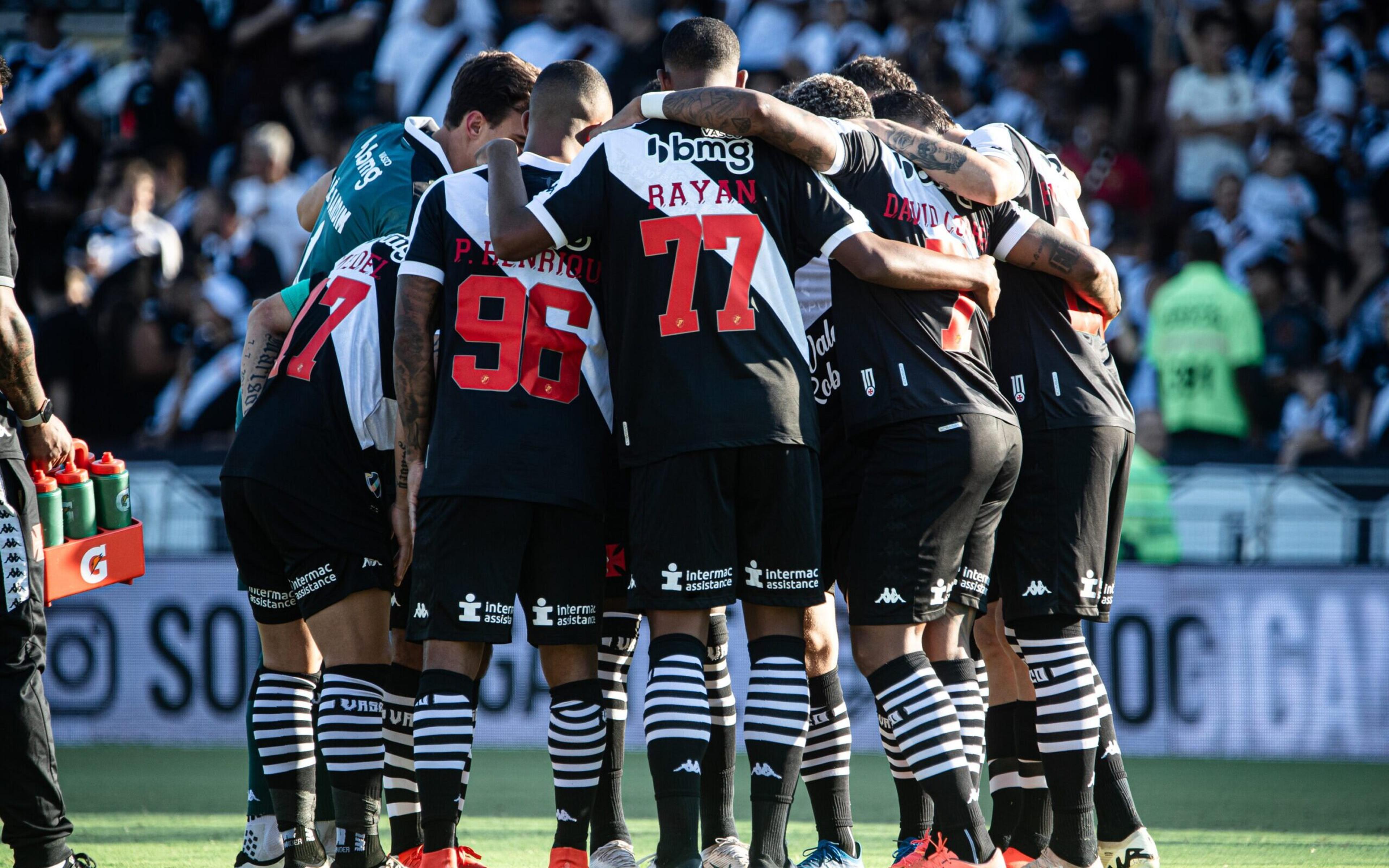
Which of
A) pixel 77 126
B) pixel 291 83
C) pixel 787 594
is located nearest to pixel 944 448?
pixel 787 594

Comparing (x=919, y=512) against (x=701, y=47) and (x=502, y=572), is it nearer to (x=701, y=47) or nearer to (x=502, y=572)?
(x=502, y=572)

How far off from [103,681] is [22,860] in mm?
4970

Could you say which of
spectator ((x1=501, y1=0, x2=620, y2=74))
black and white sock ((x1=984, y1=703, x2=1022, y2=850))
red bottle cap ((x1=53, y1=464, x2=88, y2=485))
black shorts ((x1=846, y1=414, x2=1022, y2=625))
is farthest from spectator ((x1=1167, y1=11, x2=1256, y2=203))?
red bottle cap ((x1=53, y1=464, x2=88, y2=485))

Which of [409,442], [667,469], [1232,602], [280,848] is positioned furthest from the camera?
[1232,602]

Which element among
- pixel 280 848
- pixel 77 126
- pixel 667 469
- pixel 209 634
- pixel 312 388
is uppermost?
pixel 77 126

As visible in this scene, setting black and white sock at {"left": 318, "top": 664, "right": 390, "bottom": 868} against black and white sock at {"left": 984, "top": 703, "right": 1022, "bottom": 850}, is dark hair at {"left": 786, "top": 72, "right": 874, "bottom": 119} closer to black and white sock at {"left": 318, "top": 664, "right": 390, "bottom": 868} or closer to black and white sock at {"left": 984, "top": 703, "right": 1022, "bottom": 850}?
black and white sock at {"left": 984, "top": 703, "right": 1022, "bottom": 850}

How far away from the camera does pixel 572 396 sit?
15.3 ft

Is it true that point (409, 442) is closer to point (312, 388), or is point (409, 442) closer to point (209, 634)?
point (312, 388)

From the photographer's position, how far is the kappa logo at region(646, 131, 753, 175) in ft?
15.2

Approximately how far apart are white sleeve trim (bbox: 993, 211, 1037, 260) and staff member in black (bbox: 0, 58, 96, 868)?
3.11m

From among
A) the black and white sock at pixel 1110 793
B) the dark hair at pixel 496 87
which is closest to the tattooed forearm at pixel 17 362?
the dark hair at pixel 496 87

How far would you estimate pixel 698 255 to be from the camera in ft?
14.9

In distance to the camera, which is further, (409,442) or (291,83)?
(291,83)

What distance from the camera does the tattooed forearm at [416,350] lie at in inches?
185
